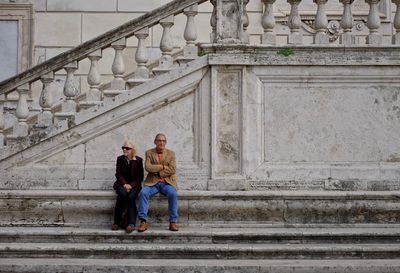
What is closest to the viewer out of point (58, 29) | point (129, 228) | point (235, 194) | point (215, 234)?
point (215, 234)

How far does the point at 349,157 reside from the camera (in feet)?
44.1

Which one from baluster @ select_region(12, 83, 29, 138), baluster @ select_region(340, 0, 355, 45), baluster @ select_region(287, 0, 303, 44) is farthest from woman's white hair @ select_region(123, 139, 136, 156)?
baluster @ select_region(340, 0, 355, 45)

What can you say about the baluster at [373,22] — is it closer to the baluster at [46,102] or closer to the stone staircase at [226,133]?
the stone staircase at [226,133]

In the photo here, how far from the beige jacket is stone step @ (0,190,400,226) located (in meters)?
0.37

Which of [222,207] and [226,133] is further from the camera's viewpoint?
[226,133]

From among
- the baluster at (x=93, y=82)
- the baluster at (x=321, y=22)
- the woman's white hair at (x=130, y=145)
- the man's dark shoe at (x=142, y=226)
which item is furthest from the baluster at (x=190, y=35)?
the man's dark shoe at (x=142, y=226)

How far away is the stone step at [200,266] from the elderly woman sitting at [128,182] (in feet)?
3.37

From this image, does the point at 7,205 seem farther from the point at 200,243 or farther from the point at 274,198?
the point at 274,198

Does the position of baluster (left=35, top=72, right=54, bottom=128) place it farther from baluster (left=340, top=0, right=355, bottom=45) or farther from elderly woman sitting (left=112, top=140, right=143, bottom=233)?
baluster (left=340, top=0, right=355, bottom=45)

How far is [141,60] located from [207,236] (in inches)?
107

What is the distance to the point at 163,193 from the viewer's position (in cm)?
1281

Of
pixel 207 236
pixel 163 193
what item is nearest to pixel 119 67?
pixel 163 193

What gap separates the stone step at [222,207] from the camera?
13062 mm

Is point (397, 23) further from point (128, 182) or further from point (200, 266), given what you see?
point (200, 266)
